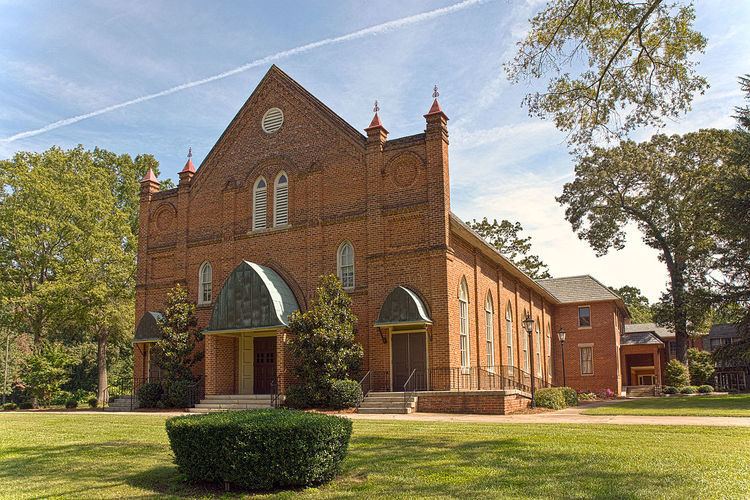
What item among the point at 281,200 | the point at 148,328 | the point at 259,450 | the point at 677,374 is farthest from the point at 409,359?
the point at 677,374

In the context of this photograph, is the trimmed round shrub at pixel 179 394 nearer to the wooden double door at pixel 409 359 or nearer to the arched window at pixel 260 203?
the arched window at pixel 260 203

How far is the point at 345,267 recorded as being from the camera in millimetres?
24797

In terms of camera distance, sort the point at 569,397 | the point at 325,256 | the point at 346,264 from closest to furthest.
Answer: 1. the point at 346,264
2. the point at 325,256
3. the point at 569,397

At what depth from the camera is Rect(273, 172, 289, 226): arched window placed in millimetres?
26531

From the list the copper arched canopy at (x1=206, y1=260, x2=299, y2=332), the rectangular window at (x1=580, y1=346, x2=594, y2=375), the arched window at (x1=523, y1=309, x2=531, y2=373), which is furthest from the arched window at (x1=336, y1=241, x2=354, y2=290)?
the rectangular window at (x1=580, y1=346, x2=594, y2=375)

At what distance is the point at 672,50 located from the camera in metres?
12.9

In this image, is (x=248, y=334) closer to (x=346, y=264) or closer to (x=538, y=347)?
(x=346, y=264)

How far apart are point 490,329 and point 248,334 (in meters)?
10.1

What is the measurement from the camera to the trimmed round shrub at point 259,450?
8.12m

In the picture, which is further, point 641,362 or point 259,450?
point 641,362

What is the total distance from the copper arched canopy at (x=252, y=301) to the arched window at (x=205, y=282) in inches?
109

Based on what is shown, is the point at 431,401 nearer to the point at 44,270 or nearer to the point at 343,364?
the point at 343,364

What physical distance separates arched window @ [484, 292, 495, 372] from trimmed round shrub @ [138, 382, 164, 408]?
13.2 m

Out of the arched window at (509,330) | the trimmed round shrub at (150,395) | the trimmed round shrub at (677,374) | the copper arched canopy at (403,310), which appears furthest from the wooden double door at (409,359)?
the trimmed round shrub at (677,374)
